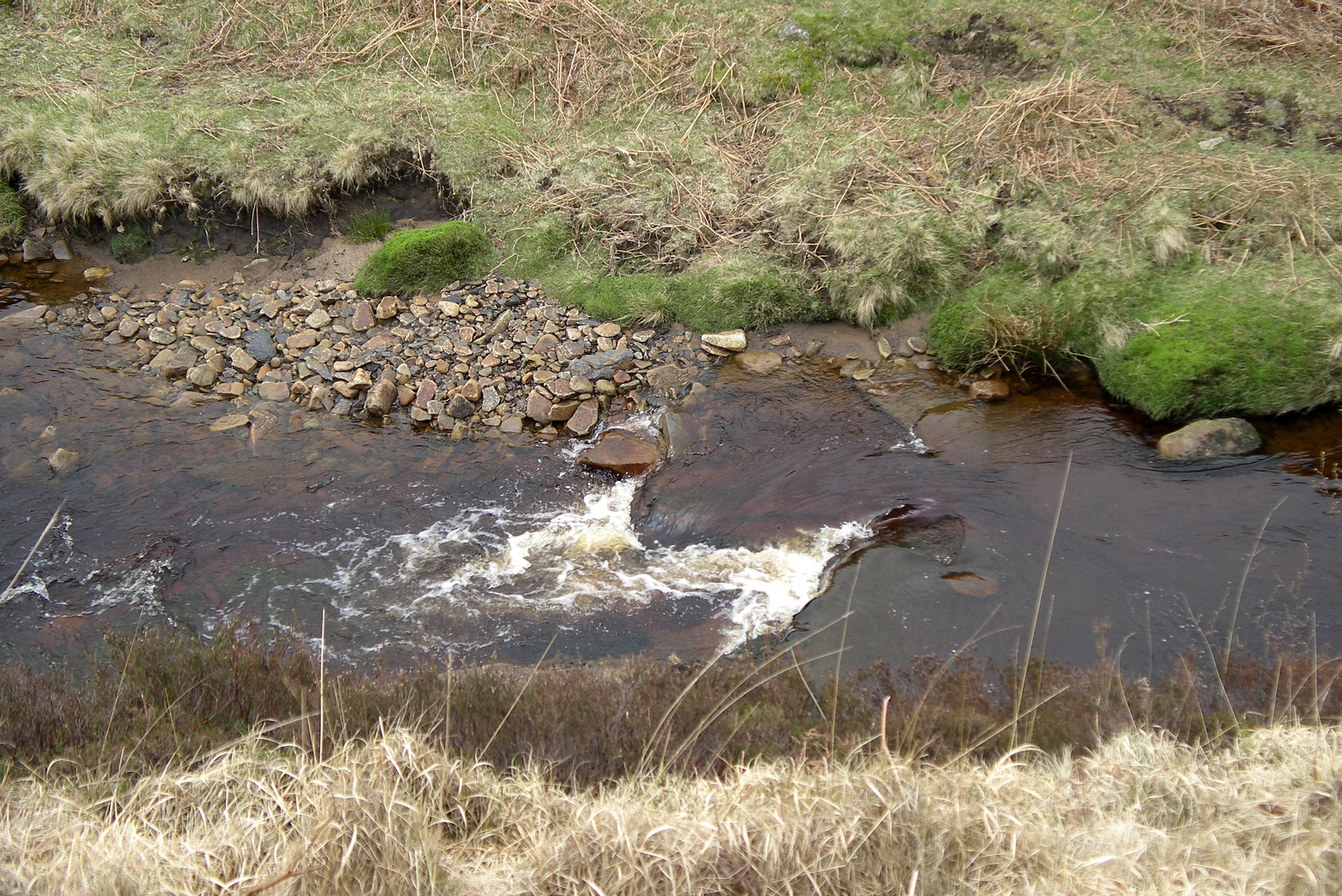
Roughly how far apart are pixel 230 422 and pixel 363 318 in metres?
1.44

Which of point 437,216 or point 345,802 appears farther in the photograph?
point 437,216

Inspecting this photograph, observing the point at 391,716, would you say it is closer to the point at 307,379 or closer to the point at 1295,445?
the point at 307,379

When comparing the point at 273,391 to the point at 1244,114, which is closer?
the point at 273,391

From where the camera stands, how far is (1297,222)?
608 centimetres

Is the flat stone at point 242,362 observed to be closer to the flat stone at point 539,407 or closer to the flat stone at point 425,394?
the flat stone at point 425,394

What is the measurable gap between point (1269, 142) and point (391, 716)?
8470mm

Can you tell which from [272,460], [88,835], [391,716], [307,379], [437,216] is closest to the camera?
[88,835]

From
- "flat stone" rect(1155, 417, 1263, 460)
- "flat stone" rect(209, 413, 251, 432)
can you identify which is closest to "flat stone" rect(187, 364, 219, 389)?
"flat stone" rect(209, 413, 251, 432)

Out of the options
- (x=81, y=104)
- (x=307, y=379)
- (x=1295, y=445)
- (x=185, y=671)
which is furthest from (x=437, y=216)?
(x=1295, y=445)

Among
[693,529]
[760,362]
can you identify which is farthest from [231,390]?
[760,362]

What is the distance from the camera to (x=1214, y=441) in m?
5.27

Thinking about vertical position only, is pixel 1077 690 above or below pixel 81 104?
below

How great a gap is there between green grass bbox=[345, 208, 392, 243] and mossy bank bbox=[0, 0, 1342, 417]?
0.31m

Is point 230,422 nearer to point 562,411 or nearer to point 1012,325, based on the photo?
point 562,411
